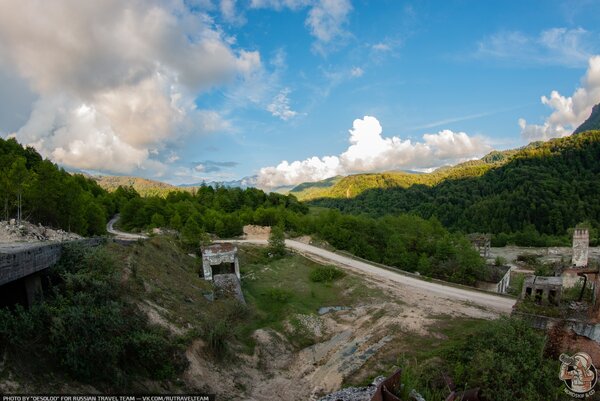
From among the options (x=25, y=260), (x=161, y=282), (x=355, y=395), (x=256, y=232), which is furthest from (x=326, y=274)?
(x=256, y=232)

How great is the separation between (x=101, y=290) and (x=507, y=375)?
16245 mm

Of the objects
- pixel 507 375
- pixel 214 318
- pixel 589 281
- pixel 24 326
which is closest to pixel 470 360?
pixel 507 375

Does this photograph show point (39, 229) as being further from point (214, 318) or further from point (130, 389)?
point (130, 389)

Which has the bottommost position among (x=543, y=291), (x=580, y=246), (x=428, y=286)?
(x=428, y=286)

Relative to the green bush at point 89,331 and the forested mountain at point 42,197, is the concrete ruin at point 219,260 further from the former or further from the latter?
the forested mountain at point 42,197

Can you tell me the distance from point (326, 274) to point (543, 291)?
18.2 metres

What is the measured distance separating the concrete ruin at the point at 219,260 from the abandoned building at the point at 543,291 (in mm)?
21770

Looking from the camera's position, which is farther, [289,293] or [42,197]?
[42,197]

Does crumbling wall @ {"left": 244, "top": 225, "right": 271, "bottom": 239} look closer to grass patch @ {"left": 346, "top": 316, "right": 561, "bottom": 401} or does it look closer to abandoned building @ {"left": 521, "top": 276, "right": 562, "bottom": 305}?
grass patch @ {"left": 346, "top": 316, "right": 561, "bottom": 401}

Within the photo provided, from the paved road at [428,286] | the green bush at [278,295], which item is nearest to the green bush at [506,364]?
the paved road at [428,286]

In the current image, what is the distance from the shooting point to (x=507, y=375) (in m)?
13.3

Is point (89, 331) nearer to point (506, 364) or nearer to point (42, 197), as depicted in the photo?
point (506, 364)

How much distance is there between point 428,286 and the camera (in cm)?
3002

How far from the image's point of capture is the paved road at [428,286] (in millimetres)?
25283
